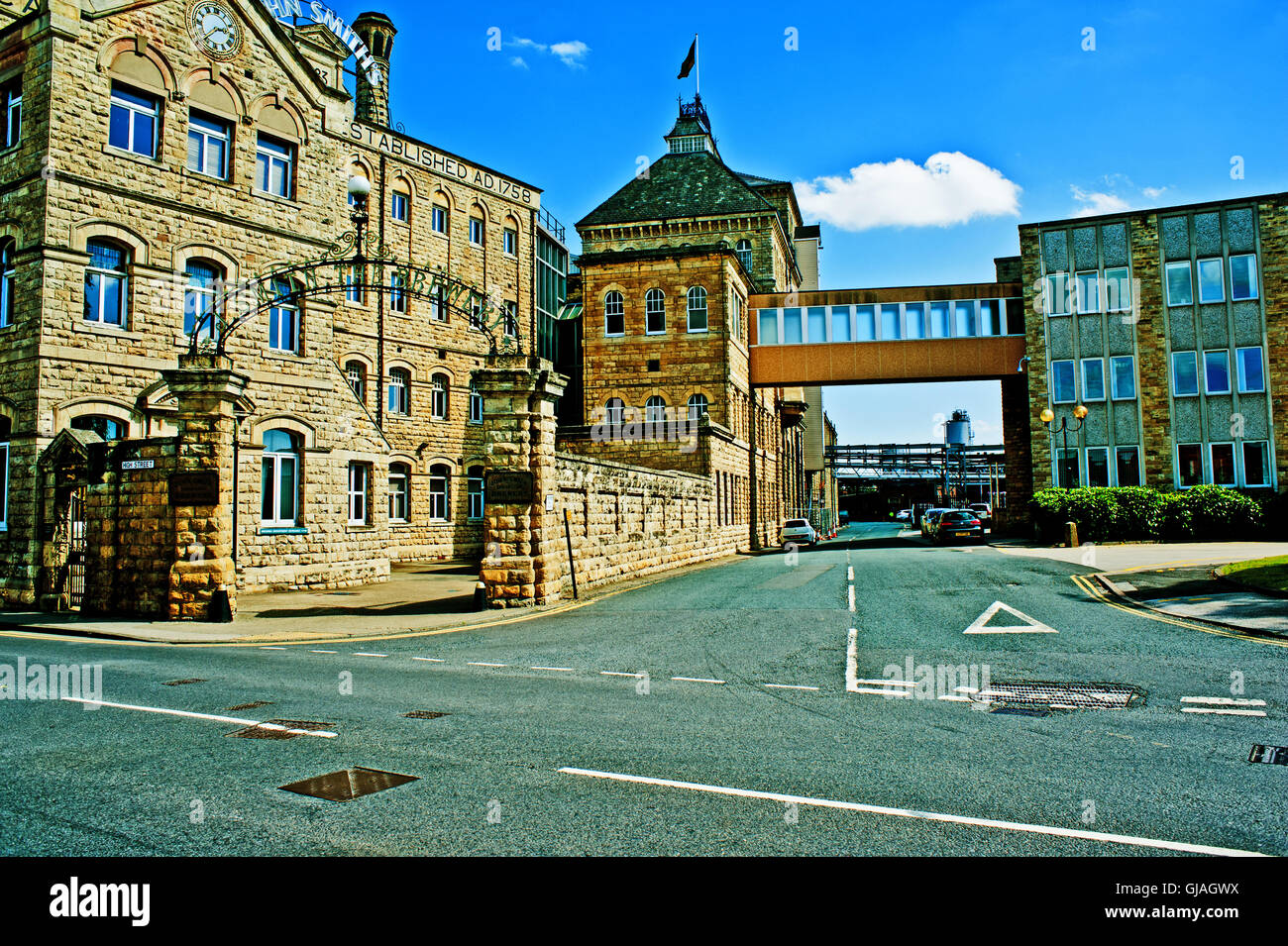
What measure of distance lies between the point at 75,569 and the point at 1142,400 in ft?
123

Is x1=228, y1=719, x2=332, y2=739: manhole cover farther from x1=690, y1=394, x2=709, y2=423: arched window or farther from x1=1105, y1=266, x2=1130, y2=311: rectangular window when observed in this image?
Answer: x1=1105, y1=266, x2=1130, y2=311: rectangular window

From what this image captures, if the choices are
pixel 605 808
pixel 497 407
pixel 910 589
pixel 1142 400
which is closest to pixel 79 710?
pixel 605 808

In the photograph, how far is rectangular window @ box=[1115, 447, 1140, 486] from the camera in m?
36.2

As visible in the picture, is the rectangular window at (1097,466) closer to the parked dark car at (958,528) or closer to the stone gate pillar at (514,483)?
the parked dark car at (958,528)

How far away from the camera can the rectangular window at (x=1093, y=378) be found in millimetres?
36812

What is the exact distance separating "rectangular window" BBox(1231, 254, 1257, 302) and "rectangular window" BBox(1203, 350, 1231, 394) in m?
2.40

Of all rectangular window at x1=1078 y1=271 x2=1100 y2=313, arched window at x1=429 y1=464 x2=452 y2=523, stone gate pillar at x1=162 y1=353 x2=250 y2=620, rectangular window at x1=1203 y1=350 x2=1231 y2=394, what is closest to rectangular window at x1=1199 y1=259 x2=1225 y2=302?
rectangular window at x1=1203 y1=350 x2=1231 y2=394

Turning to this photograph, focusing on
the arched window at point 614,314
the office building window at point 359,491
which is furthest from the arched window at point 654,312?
the office building window at point 359,491

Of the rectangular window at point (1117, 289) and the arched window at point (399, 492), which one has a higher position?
the rectangular window at point (1117, 289)

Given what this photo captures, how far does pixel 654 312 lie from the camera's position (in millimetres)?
38719

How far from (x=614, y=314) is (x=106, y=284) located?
23205mm

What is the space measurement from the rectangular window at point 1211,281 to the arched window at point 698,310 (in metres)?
20.5

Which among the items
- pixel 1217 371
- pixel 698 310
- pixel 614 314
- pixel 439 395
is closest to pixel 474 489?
pixel 439 395

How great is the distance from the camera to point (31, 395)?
17.3 m
